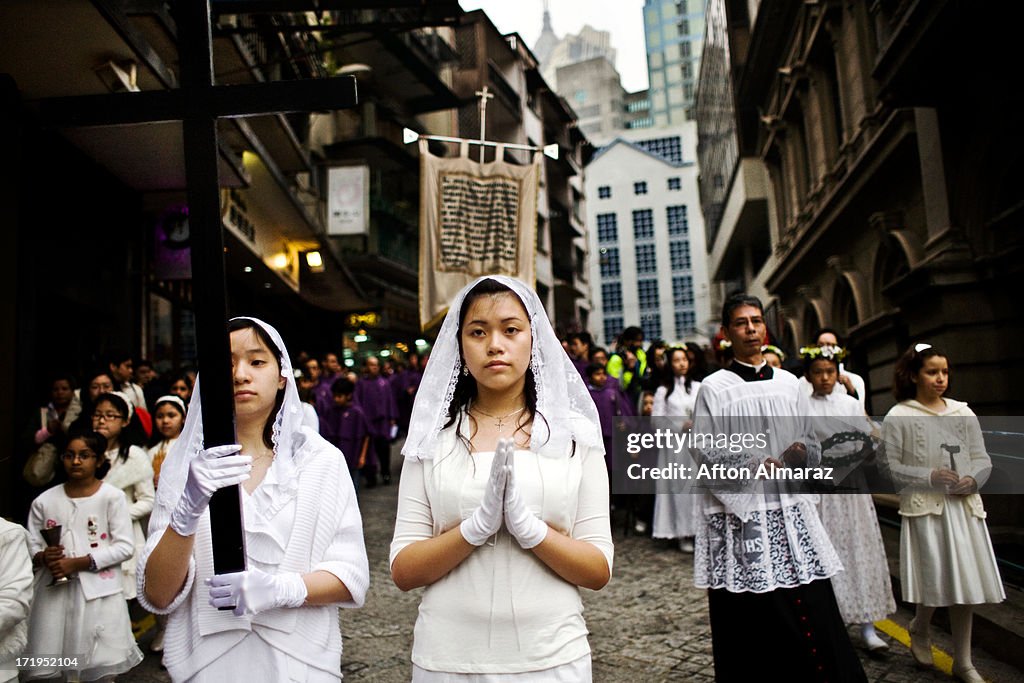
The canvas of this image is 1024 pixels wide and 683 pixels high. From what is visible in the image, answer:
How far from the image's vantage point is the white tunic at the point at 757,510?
4.13 metres

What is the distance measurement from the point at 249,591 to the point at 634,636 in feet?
12.8

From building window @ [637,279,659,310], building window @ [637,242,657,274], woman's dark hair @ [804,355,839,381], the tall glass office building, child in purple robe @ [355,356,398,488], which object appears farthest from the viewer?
the tall glass office building

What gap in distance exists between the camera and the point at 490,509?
2.16m

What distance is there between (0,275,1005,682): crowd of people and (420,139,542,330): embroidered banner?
4.34 m

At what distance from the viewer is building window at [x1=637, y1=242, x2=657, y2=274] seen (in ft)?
243

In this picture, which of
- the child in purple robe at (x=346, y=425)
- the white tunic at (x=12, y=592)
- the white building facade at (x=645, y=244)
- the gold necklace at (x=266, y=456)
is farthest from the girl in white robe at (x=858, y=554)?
the white building facade at (x=645, y=244)

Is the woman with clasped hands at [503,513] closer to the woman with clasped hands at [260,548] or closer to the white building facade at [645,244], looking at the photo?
the woman with clasped hands at [260,548]

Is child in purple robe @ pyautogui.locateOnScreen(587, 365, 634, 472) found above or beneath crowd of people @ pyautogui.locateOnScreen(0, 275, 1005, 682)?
above

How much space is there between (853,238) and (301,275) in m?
13.0

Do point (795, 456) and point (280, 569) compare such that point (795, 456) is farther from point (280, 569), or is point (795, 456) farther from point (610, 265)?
point (610, 265)

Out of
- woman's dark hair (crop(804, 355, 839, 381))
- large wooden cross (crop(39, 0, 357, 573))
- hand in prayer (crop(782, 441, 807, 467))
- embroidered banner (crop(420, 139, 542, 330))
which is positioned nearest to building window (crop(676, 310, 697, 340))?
embroidered banner (crop(420, 139, 542, 330))

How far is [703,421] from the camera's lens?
186 inches

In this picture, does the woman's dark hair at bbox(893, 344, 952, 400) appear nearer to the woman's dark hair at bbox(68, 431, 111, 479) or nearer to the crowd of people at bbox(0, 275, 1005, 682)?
the crowd of people at bbox(0, 275, 1005, 682)

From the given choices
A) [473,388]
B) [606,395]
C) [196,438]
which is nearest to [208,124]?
[196,438]
